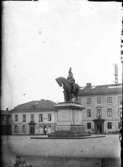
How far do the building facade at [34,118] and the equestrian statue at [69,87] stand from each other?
1.73 ft

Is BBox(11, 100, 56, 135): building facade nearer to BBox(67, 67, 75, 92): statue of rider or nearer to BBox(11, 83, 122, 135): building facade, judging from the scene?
BBox(11, 83, 122, 135): building facade

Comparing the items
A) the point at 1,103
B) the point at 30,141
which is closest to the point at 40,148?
the point at 30,141

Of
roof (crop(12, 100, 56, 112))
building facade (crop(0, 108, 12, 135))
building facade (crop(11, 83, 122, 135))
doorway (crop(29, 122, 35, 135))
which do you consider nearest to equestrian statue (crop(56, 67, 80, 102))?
building facade (crop(11, 83, 122, 135))

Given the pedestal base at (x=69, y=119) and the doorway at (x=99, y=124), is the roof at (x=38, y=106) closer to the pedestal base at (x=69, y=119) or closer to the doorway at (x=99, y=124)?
the pedestal base at (x=69, y=119)

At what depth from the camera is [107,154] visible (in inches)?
159

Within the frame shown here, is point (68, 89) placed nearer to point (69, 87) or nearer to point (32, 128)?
point (69, 87)

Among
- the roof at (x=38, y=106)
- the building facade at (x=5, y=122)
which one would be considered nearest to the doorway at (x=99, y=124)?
the roof at (x=38, y=106)

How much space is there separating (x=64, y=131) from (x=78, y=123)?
1.50 ft

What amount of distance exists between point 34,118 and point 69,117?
5.38 ft

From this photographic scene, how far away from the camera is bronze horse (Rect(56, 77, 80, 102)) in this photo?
653 centimetres

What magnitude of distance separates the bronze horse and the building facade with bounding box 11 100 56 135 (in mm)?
514

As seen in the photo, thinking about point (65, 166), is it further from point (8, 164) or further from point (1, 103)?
point (1, 103)

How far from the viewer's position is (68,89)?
6.90 meters

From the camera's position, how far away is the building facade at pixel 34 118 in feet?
16.7
